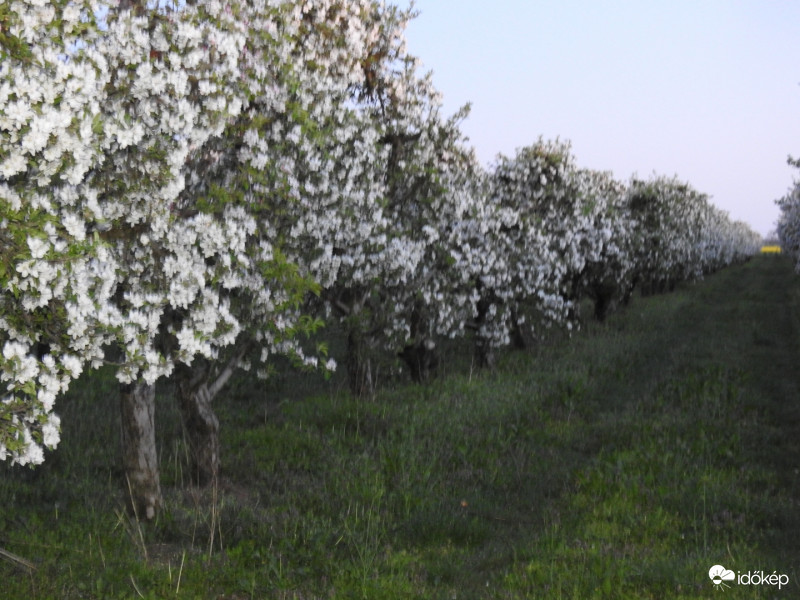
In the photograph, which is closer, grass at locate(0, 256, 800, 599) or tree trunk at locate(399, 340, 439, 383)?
grass at locate(0, 256, 800, 599)

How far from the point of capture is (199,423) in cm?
1233

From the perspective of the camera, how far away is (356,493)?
39.6 feet

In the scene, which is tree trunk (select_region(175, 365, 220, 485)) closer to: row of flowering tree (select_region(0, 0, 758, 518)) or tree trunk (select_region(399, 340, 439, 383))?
row of flowering tree (select_region(0, 0, 758, 518))

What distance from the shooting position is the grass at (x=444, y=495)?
9.02m

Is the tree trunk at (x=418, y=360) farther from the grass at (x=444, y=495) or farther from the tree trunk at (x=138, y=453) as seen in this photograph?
the tree trunk at (x=138, y=453)

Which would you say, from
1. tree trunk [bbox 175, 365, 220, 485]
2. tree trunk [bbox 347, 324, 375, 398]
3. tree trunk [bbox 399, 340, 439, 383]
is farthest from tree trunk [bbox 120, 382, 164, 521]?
tree trunk [bbox 399, 340, 439, 383]

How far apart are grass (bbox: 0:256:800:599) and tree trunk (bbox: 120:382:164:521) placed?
1.23 feet

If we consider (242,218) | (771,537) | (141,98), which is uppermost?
(141,98)

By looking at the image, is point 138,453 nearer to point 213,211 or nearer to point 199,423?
point 199,423

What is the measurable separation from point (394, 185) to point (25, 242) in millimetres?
12236

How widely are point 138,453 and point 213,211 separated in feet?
11.4

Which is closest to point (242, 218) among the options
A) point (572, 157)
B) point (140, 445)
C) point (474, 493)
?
point (140, 445)

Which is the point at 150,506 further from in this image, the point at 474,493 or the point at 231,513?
the point at 474,493

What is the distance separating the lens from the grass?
355 inches
